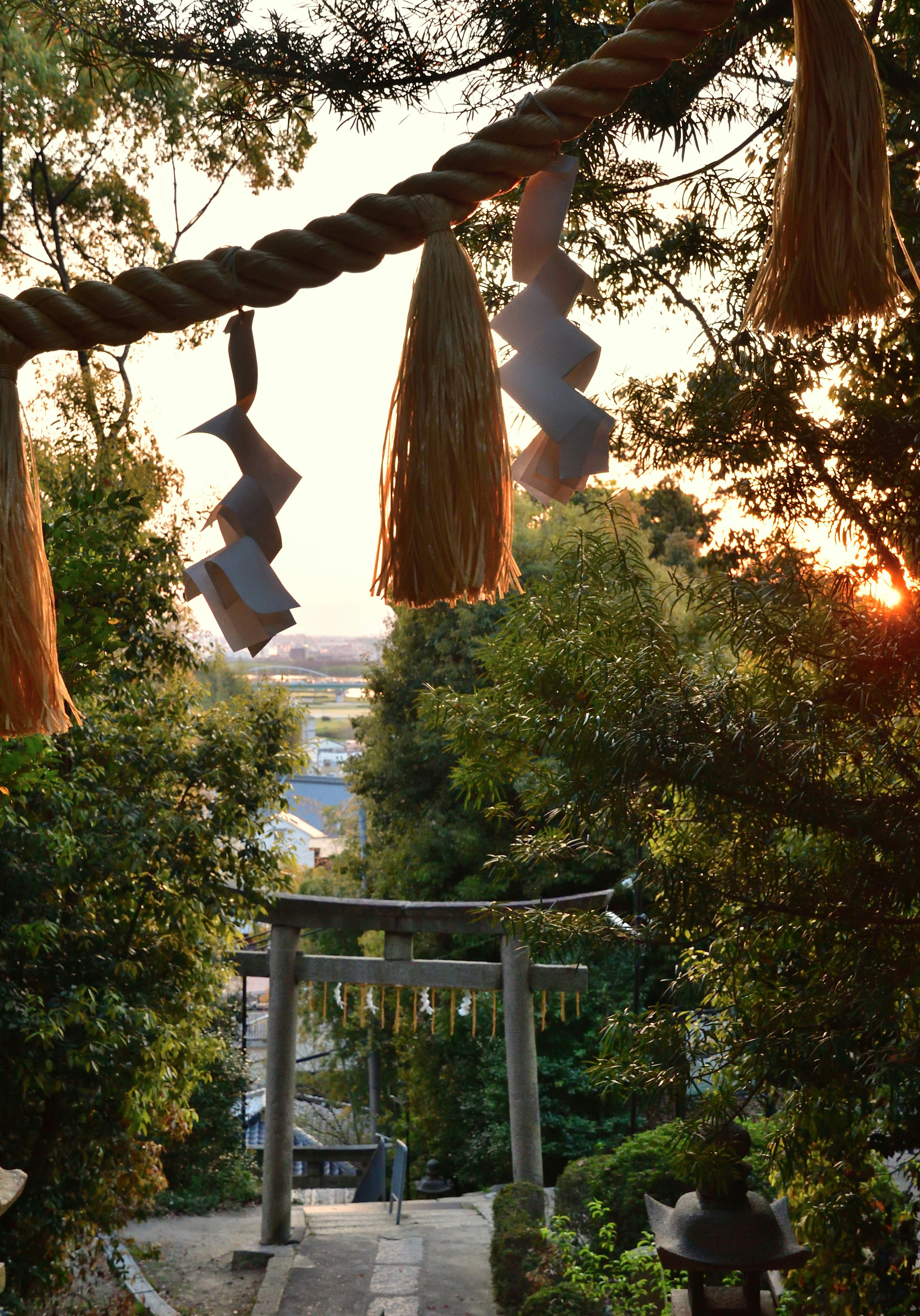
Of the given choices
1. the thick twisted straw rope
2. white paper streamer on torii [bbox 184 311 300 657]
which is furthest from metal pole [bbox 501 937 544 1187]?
the thick twisted straw rope

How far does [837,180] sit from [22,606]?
67 centimetres

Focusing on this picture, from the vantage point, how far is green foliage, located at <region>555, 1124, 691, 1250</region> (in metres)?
4.98

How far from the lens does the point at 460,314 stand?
703 mm

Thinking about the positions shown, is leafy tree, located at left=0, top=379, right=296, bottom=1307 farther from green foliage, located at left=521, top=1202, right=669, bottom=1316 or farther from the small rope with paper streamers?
green foliage, located at left=521, top=1202, right=669, bottom=1316

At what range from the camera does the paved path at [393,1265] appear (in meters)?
5.92

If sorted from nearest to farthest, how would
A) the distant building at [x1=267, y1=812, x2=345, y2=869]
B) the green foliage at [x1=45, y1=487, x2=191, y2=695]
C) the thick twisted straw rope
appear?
the thick twisted straw rope, the green foliage at [x1=45, y1=487, x2=191, y2=695], the distant building at [x1=267, y1=812, x2=345, y2=869]

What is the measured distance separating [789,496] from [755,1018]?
153 centimetres

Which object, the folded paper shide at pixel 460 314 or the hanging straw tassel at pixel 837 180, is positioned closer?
the folded paper shide at pixel 460 314

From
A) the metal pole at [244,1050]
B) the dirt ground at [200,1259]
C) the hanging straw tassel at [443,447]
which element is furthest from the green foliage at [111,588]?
the metal pole at [244,1050]

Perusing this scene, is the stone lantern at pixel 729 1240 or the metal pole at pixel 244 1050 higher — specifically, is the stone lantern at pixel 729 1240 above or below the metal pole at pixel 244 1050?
above

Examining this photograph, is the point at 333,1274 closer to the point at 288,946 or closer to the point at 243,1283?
the point at 243,1283

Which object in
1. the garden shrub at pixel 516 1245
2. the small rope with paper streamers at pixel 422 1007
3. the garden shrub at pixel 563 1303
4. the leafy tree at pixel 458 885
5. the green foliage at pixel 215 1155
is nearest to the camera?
the garden shrub at pixel 563 1303

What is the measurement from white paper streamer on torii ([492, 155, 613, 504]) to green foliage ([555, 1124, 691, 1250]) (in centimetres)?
469

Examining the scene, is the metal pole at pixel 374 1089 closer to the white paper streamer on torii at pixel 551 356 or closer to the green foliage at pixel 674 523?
the green foliage at pixel 674 523
